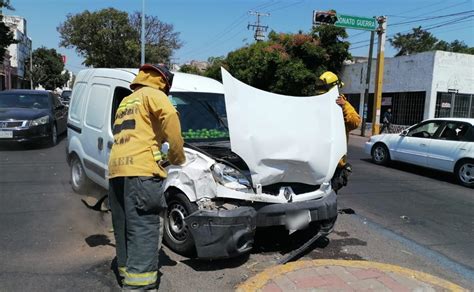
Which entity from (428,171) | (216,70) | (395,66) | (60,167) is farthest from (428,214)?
(216,70)

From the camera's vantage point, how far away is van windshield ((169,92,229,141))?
5.29m

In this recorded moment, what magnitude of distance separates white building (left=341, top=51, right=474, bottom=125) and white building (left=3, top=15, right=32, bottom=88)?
160 feet

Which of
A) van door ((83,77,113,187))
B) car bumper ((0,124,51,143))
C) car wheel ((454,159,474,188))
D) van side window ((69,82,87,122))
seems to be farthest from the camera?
car bumper ((0,124,51,143))

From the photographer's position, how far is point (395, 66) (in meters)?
24.2

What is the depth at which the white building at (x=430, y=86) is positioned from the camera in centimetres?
2189

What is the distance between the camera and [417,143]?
36.1 ft

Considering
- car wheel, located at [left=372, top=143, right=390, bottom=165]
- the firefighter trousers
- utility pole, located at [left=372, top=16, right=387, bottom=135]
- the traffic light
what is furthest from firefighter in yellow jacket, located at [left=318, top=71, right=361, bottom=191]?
utility pole, located at [left=372, top=16, right=387, bottom=135]

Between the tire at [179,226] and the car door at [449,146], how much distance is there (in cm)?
746

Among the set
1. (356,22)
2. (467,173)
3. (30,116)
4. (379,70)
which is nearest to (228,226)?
(467,173)

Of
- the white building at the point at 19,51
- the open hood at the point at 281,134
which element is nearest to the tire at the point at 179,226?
the open hood at the point at 281,134

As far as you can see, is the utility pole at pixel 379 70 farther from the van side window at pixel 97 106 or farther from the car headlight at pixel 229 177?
the car headlight at pixel 229 177

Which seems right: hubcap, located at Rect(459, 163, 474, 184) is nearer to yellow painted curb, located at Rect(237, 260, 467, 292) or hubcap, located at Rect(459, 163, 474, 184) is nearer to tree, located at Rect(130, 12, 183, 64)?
yellow painted curb, located at Rect(237, 260, 467, 292)

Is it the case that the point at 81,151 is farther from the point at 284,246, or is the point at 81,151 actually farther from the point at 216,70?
the point at 216,70

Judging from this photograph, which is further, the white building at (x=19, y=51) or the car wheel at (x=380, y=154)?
the white building at (x=19, y=51)
